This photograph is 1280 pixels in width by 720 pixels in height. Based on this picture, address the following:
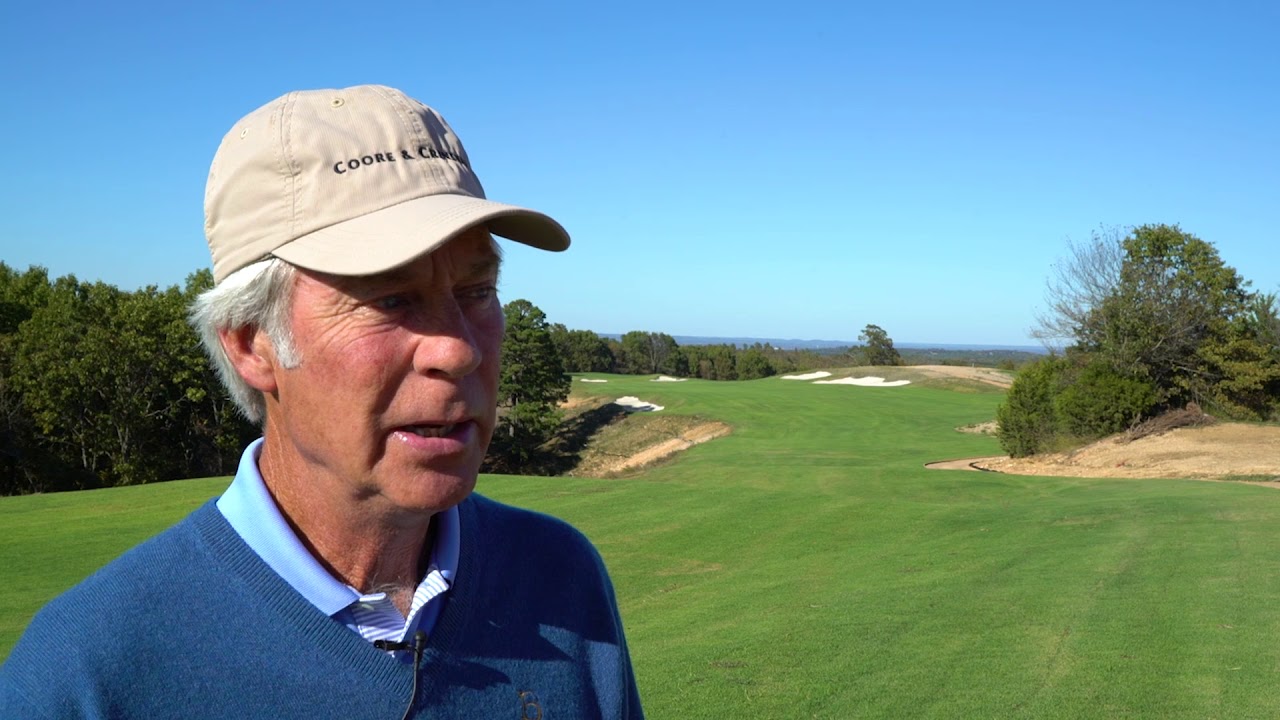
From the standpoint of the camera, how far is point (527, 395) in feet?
143

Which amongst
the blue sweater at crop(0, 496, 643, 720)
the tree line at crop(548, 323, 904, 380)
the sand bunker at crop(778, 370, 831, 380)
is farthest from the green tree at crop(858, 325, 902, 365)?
the blue sweater at crop(0, 496, 643, 720)

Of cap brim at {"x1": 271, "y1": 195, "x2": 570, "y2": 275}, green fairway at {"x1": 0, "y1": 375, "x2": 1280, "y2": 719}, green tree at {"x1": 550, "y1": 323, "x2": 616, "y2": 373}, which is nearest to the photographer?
cap brim at {"x1": 271, "y1": 195, "x2": 570, "y2": 275}

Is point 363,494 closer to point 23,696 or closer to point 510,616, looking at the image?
point 510,616

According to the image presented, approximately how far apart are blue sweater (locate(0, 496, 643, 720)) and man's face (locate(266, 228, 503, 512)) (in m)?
0.21

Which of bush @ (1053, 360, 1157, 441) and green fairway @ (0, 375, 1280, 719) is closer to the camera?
green fairway @ (0, 375, 1280, 719)

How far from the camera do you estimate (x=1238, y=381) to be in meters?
25.8

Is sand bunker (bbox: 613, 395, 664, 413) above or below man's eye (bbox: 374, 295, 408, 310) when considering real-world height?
below

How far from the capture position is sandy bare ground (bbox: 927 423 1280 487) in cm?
2188

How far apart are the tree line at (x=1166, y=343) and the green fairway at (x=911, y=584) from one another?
748cm

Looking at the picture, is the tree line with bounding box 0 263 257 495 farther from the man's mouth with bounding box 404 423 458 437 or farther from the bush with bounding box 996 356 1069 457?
the man's mouth with bounding box 404 423 458 437

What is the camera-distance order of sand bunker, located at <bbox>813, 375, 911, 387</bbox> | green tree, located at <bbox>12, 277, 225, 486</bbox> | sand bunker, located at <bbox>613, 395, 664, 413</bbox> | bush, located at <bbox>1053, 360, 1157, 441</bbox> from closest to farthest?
1. bush, located at <bbox>1053, 360, 1157, 441</bbox>
2. green tree, located at <bbox>12, 277, 225, 486</bbox>
3. sand bunker, located at <bbox>613, 395, 664, 413</bbox>
4. sand bunker, located at <bbox>813, 375, 911, 387</bbox>

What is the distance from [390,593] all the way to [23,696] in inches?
21.2

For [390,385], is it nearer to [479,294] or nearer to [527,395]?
[479,294]

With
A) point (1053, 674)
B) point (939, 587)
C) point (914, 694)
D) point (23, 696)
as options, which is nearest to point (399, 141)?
point (23, 696)
